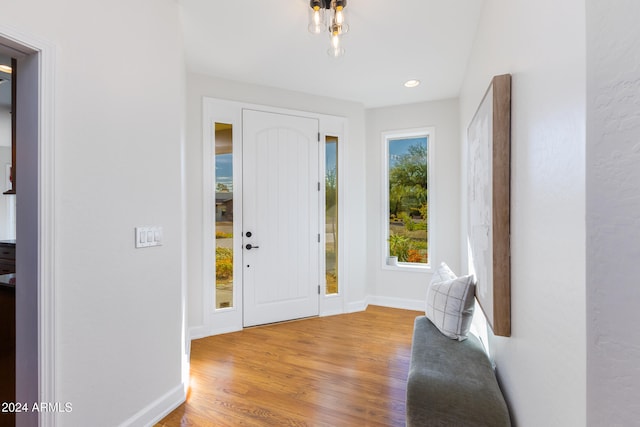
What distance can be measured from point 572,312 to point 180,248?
2.05m

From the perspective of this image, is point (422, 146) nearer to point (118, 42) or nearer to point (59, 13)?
point (118, 42)

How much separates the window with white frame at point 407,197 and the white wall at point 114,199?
8.95 ft

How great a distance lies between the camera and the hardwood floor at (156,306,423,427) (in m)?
1.84

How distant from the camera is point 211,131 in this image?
304 centimetres

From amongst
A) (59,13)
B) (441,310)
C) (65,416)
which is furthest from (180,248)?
(441,310)

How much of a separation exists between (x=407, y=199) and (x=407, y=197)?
3 cm

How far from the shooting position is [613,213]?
0.50 m

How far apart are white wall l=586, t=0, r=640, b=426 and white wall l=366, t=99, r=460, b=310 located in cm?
326

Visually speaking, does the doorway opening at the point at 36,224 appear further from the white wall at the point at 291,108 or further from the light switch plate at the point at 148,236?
the white wall at the point at 291,108

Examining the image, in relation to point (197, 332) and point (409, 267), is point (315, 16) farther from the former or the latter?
point (409, 267)

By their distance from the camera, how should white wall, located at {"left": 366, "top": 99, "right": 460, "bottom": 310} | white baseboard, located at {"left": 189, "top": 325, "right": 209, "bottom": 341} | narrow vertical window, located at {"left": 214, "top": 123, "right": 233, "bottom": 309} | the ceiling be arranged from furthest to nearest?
white wall, located at {"left": 366, "top": 99, "right": 460, "bottom": 310} → narrow vertical window, located at {"left": 214, "top": 123, "right": 233, "bottom": 309} → white baseboard, located at {"left": 189, "top": 325, "right": 209, "bottom": 341} → the ceiling

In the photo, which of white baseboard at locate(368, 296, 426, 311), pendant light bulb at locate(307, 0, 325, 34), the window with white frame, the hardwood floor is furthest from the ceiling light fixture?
white baseboard at locate(368, 296, 426, 311)

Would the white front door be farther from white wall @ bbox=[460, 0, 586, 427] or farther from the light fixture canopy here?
white wall @ bbox=[460, 0, 586, 427]

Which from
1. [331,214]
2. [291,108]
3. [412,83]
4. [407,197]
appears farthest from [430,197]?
[291,108]
